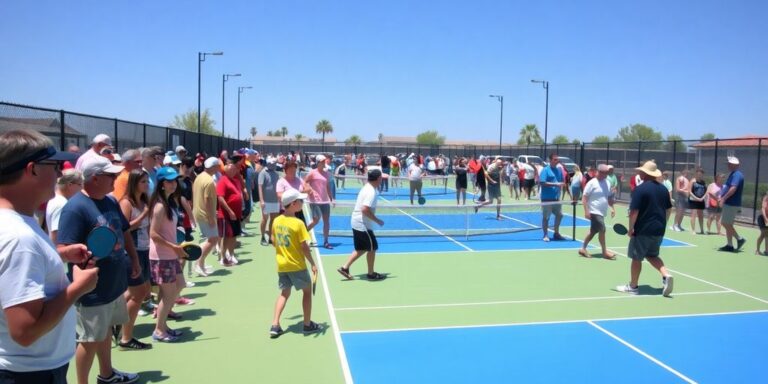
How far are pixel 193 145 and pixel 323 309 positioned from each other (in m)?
20.8

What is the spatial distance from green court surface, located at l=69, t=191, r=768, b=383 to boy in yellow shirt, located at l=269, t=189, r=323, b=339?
385 millimetres

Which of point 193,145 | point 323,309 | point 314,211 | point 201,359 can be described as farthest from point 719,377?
point 193,145

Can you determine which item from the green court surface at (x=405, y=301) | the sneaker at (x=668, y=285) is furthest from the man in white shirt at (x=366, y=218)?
the sneaker at (x=668, y=285)

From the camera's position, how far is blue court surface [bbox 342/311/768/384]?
5512 mm

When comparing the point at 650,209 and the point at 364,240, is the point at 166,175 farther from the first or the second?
the point at 650,209

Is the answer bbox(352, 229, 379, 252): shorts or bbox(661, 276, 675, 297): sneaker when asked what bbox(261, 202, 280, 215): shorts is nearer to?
bbox(352, 229, 379, 252): shorts

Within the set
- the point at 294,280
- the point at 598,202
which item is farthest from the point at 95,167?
the point at 598,202

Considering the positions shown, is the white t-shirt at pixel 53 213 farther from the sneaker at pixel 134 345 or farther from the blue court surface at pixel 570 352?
the blue court surface at pixel 570 352

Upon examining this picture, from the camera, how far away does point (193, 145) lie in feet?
86.8

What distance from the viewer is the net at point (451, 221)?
48.9 feet

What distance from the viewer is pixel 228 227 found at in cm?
1008

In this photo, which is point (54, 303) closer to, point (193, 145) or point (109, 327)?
point (109, 327)

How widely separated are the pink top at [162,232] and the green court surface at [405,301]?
1026 millimetres

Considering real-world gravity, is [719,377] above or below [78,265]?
below
